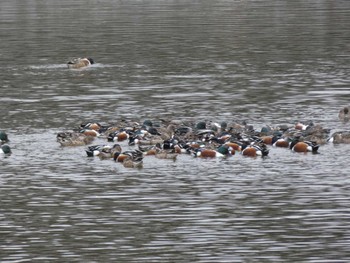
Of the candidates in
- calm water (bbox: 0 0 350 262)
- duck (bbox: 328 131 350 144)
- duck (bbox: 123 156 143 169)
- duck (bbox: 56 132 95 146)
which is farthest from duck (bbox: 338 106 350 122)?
duck (bbox: 123 156 143 169)

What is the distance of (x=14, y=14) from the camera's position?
98.7m

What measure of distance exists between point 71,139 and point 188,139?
3.64 meters

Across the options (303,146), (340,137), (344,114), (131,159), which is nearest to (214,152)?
(131,159)

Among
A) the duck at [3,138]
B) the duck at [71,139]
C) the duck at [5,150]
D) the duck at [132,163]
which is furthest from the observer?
the duck at [3,138]

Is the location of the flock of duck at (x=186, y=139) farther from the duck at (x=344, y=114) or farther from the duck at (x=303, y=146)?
the duck at (x=344, y=114)

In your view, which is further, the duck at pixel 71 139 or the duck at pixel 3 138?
the duck at pixel 3 138

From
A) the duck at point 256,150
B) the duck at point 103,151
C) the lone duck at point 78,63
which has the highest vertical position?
the duck at point 256,150

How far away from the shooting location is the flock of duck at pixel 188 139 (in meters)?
34.0

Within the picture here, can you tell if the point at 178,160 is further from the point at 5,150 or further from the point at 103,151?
the point at 5,150

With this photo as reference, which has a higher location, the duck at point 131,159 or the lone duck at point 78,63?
the duck at point 131,159

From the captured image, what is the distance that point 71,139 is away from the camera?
3588 cm

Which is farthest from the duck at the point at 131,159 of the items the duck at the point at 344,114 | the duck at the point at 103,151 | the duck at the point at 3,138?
the duck at the point at 344,114

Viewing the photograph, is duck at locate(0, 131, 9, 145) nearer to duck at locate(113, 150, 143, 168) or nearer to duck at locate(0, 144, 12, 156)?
duck at locate(0, 144, 12, 156)

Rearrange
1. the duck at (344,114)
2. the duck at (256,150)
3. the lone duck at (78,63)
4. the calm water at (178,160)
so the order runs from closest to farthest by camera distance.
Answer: the calm water at (178,160)
the duck at (256,150)
the duck at (344,114)
the lone duck at (78,63)
